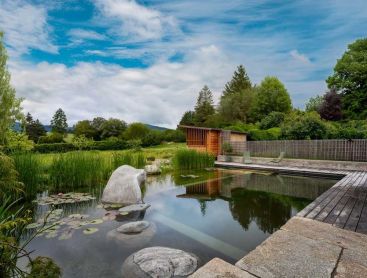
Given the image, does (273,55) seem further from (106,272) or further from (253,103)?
(253,103)

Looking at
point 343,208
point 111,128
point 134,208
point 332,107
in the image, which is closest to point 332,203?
point 343,208

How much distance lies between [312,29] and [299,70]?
15.5 feet

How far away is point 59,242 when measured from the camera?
3.00m

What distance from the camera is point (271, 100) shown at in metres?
25.2

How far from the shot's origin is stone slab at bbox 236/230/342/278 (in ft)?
5.76

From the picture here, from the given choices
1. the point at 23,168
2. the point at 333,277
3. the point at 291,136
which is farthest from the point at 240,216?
the point at 291,136

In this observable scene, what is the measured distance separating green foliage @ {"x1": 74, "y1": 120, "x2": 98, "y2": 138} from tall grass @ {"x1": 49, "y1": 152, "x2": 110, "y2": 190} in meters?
24.1

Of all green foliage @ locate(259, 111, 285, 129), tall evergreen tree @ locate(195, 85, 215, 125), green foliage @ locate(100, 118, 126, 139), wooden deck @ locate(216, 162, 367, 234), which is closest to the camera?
wooden deck @ locate(216, 162, 367, 234)

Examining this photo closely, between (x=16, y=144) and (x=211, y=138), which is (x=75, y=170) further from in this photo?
(x=211, y=138)

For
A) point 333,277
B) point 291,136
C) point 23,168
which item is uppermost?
point 291,136

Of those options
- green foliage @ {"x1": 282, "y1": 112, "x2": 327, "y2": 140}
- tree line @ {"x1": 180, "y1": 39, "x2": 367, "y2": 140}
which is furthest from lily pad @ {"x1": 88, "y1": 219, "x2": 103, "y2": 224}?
green foliage @ {"x1": 282, "y1": 112, "x2": 327, "y2": 140}

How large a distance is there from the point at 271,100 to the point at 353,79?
772 centimetres

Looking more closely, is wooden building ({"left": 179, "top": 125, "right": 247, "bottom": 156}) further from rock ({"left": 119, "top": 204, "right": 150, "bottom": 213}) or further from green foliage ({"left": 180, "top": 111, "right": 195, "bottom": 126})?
green foliage ({"left": 180, "top": 111, "right": 195, "bottom": 126})

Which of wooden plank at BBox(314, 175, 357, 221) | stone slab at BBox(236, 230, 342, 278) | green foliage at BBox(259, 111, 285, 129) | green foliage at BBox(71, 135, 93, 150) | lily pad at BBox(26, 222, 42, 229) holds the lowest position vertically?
lily pad at BBox(26, 222, 42, 229)
